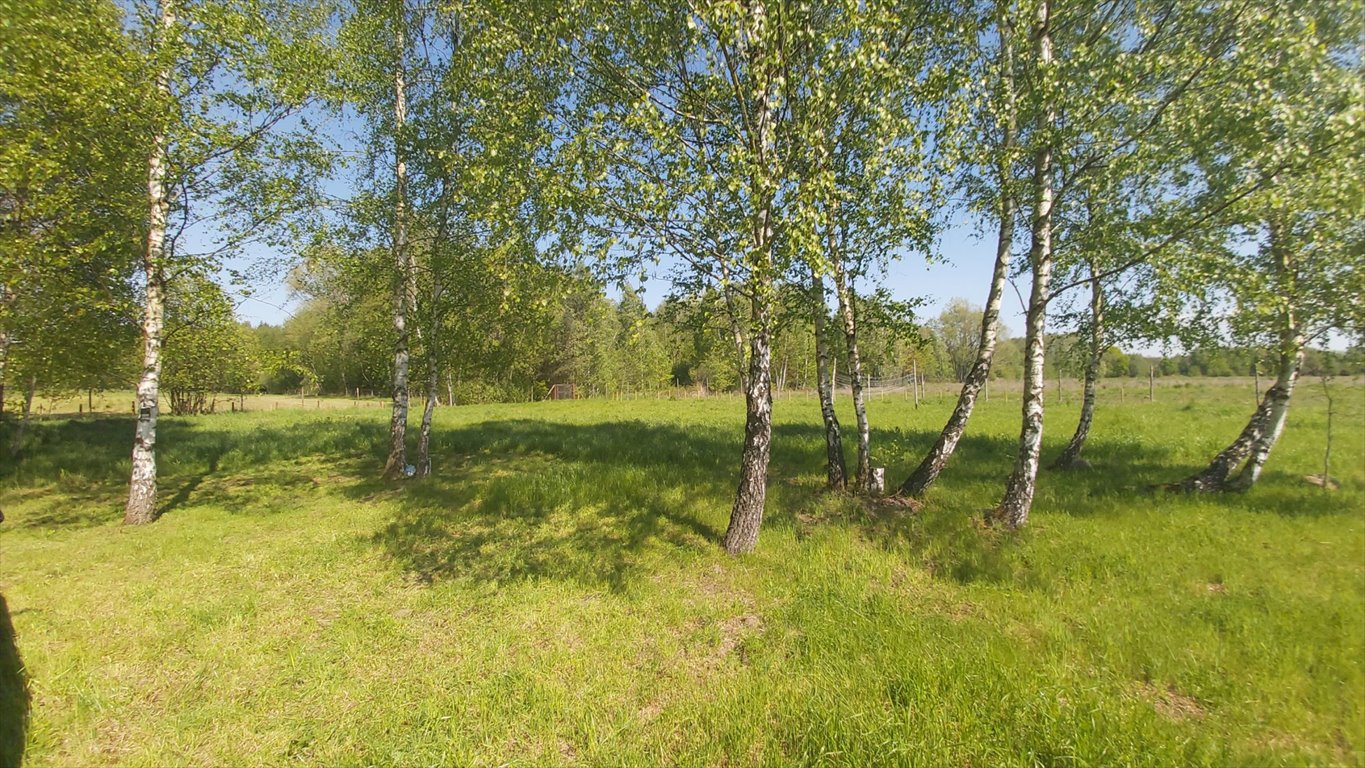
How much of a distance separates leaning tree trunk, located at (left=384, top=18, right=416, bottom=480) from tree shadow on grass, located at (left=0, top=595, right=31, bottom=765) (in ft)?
24.9

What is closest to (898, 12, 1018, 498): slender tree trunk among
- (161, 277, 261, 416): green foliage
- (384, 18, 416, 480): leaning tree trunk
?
(384, 18, 416, 480): leaning tree trunk

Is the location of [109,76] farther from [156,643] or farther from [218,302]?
[156,643]

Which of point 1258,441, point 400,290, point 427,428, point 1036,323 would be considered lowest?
point 427,428

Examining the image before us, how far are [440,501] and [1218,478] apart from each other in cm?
1499

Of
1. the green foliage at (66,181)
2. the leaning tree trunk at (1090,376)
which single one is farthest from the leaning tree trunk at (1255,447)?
the green foliage at (66,181)

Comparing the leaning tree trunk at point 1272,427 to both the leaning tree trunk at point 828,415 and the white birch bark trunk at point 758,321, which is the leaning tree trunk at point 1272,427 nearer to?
the leaning tree trunk at point 828,415

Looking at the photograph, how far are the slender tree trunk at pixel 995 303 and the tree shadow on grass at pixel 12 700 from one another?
11.2m

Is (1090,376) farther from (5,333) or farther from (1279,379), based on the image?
(5,333)

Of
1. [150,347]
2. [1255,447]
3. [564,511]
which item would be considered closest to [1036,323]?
[1255,447]

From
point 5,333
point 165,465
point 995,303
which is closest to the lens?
→ point 995,303

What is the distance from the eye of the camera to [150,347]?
9992mm

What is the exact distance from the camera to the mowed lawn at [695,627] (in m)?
4.05

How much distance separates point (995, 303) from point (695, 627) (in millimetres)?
7480

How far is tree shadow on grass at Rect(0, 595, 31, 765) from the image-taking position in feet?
13.3
